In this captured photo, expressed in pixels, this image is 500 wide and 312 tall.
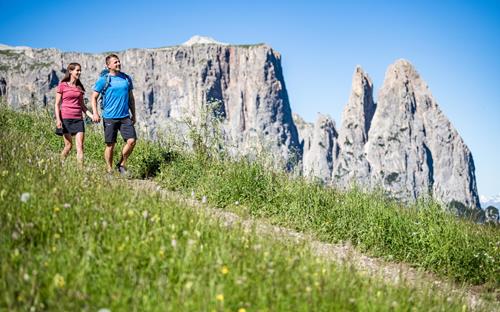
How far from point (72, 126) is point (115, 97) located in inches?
53.3

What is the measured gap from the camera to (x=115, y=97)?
379 inches

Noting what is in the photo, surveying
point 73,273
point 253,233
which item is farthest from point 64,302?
point 253,233

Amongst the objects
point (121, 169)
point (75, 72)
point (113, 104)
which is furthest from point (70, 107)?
point (121, 169)

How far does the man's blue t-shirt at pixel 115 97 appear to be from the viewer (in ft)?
31.4

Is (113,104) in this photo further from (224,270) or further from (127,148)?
(224,270)

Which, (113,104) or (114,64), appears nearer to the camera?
(114,64)

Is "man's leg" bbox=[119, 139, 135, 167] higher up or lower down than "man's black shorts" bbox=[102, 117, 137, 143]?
lower down

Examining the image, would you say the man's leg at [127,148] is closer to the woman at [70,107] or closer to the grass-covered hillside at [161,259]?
the woman at [70,107]

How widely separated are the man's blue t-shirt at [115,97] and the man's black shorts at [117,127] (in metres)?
0.11

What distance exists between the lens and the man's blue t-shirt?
9.56 metres

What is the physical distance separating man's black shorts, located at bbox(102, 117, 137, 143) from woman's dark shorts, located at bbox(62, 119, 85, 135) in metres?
0.81

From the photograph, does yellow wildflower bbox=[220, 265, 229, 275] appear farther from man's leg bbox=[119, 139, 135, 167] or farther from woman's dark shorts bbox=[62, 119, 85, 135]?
woman's dark shorts bbox=[62, 119, 85, 135]

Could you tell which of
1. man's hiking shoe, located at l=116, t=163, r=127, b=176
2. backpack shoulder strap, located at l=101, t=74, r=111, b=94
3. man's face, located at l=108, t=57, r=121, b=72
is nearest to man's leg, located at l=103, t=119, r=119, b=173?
man's hiking shoe, located at l=116, t=163, r=127, b=176

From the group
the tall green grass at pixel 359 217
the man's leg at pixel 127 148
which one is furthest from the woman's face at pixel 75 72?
the tall green grass at pixel 359 217
